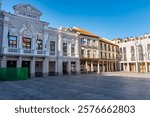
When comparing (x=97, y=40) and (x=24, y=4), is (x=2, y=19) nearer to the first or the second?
(x=24, y=4)

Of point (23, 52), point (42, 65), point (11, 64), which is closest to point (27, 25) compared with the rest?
point (23, 52)

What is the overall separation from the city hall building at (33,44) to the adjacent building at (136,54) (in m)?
27.2

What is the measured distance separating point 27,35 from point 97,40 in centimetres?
2106

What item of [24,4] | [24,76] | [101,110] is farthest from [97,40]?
[101,110]

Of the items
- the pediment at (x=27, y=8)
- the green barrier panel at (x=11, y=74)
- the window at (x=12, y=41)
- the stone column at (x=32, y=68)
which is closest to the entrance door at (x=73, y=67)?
the stone column at (x=32, y=68)

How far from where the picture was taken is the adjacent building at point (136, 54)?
156 feet

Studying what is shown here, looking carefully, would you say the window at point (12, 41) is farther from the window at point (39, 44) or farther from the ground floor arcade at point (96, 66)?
the ground floor arcade at point (96, 66)

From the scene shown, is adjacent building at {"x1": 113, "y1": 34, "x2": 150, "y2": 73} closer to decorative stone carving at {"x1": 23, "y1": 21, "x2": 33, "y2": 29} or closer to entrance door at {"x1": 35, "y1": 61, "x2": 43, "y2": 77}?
entrance door at {"x1": 35, "y1": 61, "x2": 43, "y2": 77}

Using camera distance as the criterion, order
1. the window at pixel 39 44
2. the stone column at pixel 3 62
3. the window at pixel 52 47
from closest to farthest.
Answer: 1. the stone column at pixel 3 62
2. the window at pixel 39 44
3. the window at pixel 52 47

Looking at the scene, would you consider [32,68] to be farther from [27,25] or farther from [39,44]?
[27,25]

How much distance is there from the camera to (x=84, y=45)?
36094mm

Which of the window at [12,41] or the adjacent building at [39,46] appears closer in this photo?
the adjacent building at [39,46]

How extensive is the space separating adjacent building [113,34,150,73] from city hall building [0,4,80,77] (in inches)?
1072

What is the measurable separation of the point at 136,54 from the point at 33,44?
37.3 m
